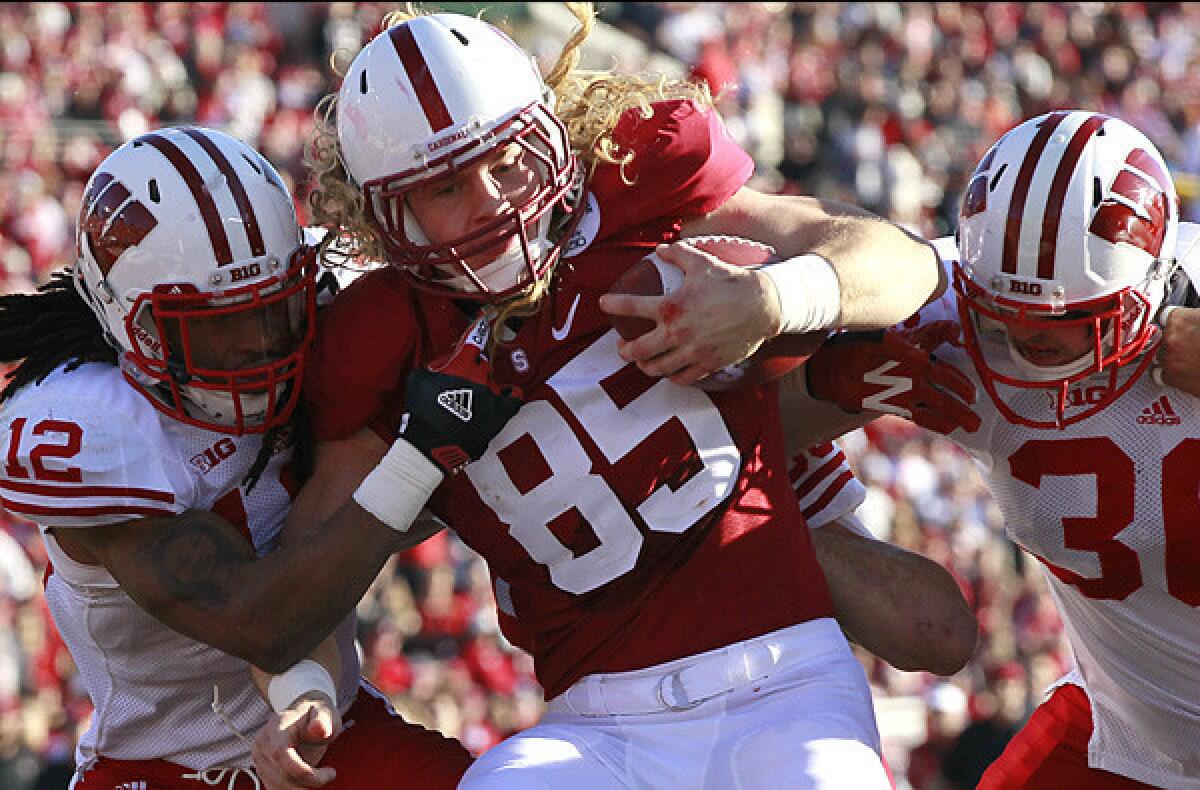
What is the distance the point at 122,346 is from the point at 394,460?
0.66 meters

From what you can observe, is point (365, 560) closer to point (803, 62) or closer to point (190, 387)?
point (190, 387)

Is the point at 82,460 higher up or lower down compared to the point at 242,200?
lower down

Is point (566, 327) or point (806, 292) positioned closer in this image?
point (806, 292)

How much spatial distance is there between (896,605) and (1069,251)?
0.79m

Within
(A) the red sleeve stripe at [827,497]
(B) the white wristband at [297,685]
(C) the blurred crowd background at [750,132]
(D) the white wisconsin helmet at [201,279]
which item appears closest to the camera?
(B) the white wristband at [297,685]

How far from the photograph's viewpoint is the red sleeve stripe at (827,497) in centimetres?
359

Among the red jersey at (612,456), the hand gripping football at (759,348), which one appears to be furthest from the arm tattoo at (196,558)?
the hand gripping football at (759,348)

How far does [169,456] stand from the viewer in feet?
10.5

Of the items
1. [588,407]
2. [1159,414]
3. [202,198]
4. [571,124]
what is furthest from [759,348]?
[202,198]

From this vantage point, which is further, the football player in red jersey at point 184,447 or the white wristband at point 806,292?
the football player in red jersey at point 184,447

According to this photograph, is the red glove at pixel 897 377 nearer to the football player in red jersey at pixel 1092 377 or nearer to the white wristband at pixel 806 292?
the football player in red jersey at pixel 1092 377

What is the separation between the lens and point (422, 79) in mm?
2955

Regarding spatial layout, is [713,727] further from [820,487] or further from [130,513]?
[130,513]

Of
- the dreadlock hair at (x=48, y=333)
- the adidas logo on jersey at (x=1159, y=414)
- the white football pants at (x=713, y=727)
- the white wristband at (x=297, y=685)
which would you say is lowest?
the white football pants at (x=713, y=727)
